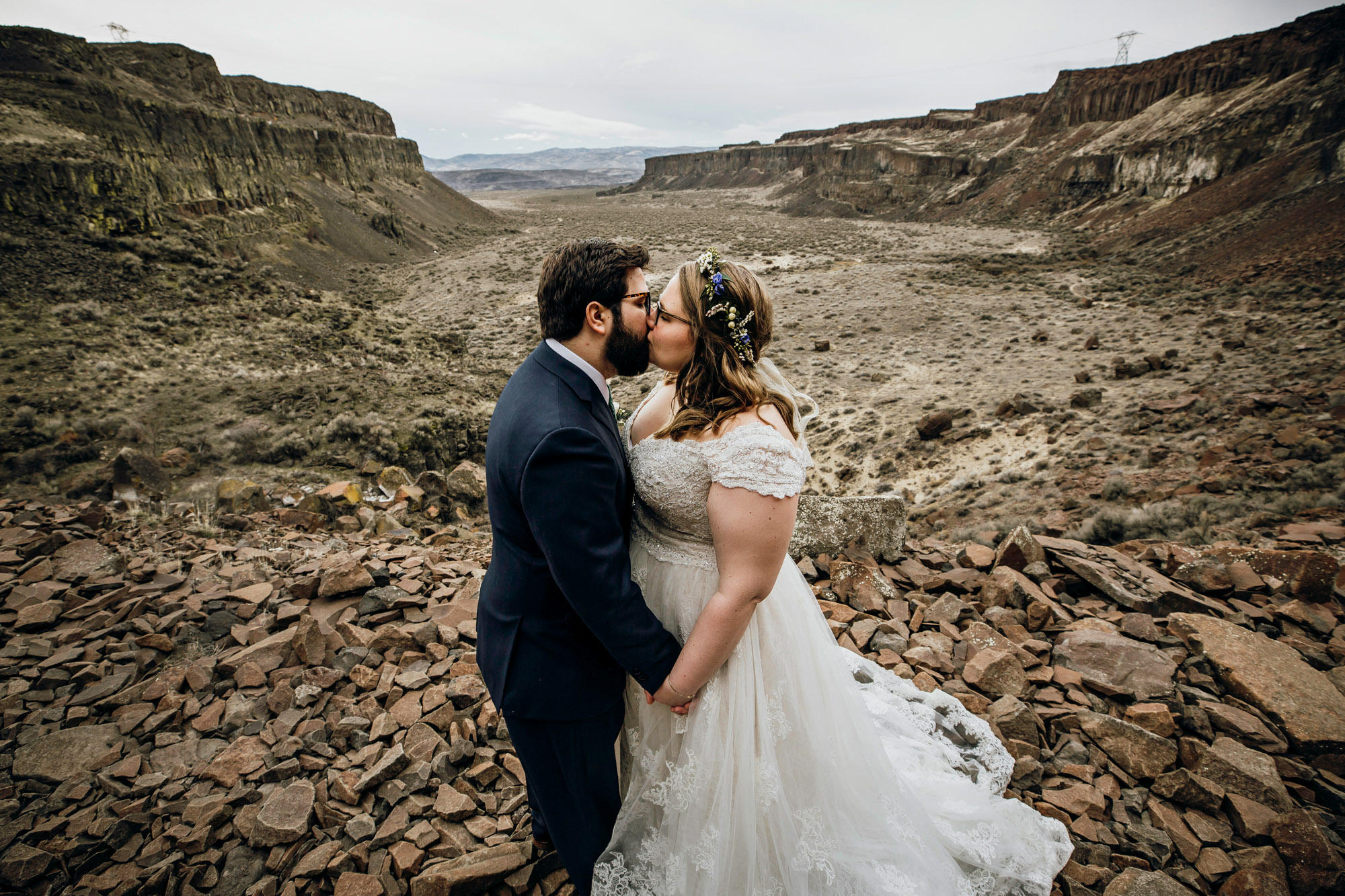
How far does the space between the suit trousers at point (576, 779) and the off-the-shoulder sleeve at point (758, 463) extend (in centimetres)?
90

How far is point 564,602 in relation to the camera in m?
1.77

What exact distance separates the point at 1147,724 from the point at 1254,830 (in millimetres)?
560

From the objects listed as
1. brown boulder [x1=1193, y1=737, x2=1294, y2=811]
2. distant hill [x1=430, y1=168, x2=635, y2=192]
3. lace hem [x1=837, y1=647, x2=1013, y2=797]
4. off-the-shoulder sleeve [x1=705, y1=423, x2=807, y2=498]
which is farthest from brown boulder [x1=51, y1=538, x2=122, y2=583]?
distant hill [x1=430, y1=168, x2=635, y2=192]

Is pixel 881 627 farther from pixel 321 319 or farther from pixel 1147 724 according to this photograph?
pixel 321 319

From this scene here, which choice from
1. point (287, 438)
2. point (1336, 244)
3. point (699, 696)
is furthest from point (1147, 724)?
point (1336, 244)

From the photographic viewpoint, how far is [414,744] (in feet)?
9.20

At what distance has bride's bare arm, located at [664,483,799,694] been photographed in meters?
1.67

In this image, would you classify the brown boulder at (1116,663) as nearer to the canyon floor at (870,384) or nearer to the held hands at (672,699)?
the canyon floor at (870,384)

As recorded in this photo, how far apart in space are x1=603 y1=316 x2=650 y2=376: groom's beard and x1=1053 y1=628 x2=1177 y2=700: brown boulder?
306 cm

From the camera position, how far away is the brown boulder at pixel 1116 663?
9.87 ft

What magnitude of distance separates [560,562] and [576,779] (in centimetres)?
83

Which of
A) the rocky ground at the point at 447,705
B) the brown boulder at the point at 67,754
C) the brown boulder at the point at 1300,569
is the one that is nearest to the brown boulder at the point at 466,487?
the rocky ground at the point at 447,705

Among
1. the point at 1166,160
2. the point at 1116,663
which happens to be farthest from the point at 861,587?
the point at 1166,160

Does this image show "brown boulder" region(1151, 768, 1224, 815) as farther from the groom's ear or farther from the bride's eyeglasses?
the groom's ear
